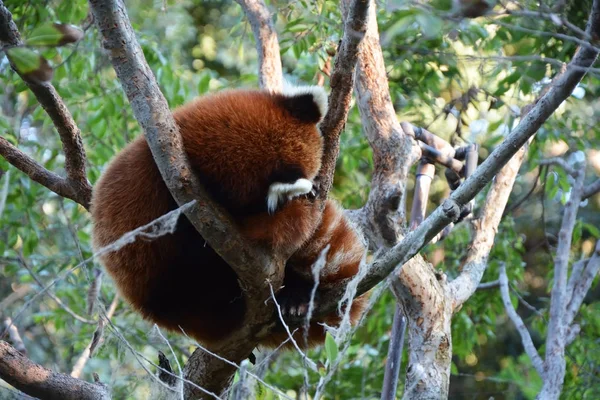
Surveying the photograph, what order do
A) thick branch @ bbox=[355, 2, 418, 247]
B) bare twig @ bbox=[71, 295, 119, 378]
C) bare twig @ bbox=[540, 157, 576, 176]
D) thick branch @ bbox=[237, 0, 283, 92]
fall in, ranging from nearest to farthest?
thick branch @ bbox=[355, 2, 418, 247] < bare twig @ bbox=[71, 295, 119, 378] < thick branch @ bbox=[237, 0, 283, 92] < bare twig @ bbox=[540, 157, 576, 176]

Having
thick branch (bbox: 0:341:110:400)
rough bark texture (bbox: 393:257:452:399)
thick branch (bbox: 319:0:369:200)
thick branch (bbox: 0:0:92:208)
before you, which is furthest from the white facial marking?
thick branch (bbox: 0:341:110:400)

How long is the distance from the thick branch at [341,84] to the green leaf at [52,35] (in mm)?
813

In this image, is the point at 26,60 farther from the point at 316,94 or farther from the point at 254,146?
the point at 316,94

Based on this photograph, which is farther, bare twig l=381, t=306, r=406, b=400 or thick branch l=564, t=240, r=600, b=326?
thick branch l=564, t=240, r=600, b=326

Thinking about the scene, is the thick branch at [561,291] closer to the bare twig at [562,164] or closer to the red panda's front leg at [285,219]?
the bare twig at [562,164]

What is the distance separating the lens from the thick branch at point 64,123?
196 centimetres

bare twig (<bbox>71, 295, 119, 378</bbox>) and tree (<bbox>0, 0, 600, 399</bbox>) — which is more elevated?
tree (<bbox>0, 0, 600, 399</bbox>)

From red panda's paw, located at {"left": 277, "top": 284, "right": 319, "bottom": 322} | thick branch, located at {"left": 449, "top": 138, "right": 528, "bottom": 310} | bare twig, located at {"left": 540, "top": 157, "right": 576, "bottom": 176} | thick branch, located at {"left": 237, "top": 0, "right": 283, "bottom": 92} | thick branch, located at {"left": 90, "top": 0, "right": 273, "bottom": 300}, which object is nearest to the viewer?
thick branch, located at {"left": 90, "top": 0, "right": 273, "bottom": 300}

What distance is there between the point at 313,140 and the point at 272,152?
0.59 feet

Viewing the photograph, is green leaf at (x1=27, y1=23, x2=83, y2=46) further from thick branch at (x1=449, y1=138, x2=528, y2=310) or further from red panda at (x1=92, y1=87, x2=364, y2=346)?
thick branch at (x1=449, y1=138, x2=528, y2=310)

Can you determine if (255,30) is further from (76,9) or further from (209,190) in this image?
(209,190)

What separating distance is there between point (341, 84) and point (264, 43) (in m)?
1.60

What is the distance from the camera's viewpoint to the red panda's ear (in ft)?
8.18

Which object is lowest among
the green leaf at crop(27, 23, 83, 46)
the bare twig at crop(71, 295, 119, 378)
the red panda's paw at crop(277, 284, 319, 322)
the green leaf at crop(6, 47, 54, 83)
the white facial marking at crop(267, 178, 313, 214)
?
the bare twig at crop(71, 295, 119, 378)
